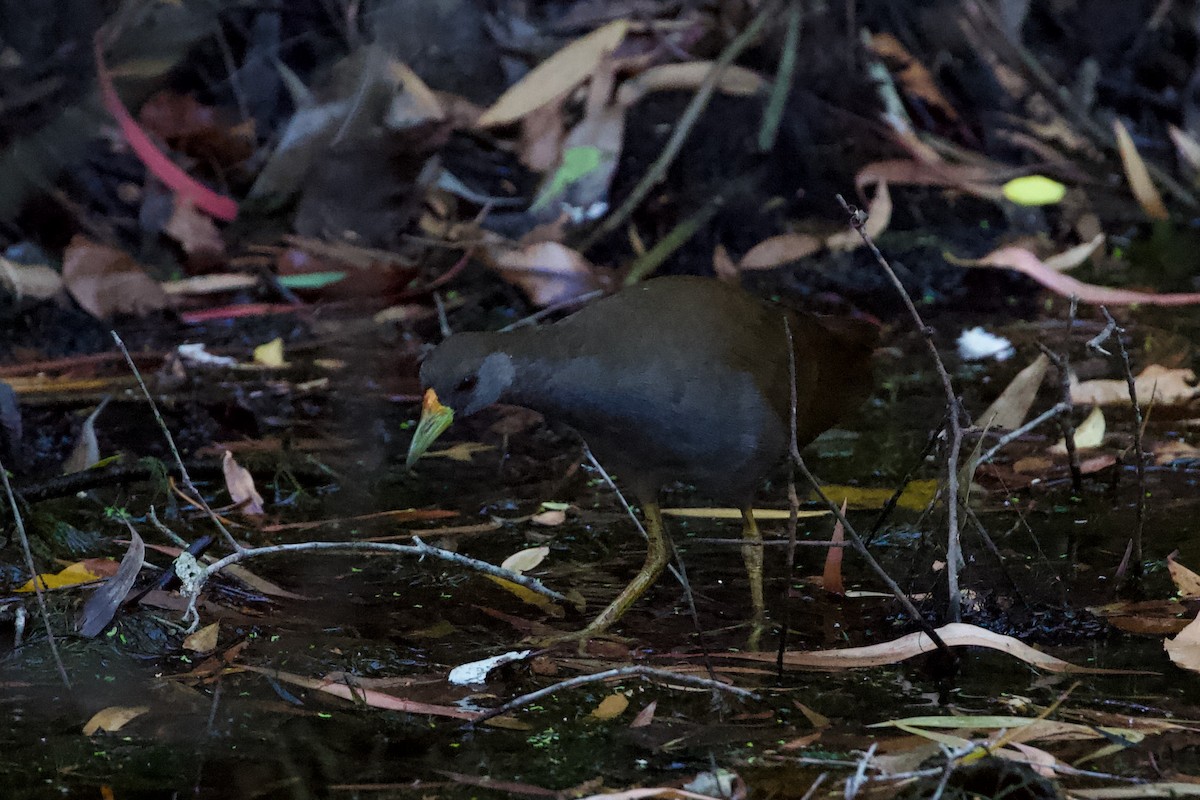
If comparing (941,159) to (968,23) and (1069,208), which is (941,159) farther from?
(968,23)

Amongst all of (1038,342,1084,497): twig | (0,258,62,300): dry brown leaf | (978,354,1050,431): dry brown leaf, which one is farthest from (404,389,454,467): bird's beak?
(0,258,62,300): dry brown leaf

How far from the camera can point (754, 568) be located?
292 centimetres

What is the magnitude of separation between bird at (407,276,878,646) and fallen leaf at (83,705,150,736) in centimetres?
75

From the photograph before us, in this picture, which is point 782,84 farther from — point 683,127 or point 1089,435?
point 1089,435

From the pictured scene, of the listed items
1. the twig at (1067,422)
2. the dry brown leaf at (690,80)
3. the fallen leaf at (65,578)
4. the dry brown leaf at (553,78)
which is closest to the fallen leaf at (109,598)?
the fallen leaf at (65,578)

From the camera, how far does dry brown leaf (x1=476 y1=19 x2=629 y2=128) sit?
540cm

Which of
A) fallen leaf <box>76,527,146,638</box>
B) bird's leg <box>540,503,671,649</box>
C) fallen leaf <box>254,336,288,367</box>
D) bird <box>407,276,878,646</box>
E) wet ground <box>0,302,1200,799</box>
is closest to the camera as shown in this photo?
wet ground <box>0,302,1200,799</box>

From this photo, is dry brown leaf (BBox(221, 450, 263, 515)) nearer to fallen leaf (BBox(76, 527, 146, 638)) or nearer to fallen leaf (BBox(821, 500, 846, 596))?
fallen leaf (BBox(76, 527, 146, 638))

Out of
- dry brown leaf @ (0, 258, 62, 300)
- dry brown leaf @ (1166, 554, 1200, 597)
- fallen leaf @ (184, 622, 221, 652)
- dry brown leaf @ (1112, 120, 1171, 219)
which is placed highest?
fallen leaf @ (184, 622, 221, 652)

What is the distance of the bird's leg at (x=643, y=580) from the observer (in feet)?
8.64

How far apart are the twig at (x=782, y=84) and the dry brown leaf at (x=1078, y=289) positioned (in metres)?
0.97

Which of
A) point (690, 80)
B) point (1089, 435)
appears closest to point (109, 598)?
point (1089, 435)

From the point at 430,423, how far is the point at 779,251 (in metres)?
2.40

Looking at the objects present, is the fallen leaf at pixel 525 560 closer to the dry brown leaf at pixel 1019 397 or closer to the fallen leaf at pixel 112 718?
the fallen leaf at pixel 112 718
